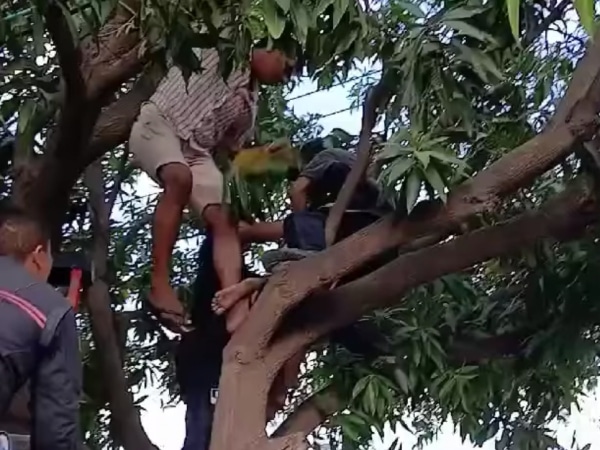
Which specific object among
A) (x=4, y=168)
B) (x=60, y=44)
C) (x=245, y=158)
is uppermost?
(x=4, y=168)

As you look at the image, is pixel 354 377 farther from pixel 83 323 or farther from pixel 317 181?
pixel 83 323

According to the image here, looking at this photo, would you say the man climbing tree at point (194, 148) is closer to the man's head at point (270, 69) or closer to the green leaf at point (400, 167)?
the man's head at point (270, 69)

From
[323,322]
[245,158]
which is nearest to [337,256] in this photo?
[323,322]

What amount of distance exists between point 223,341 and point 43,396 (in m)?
1.02

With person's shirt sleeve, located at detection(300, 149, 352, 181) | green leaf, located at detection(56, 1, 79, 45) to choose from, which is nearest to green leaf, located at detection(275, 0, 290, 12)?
green leaf, located at detection(56, 1, 79, 45)

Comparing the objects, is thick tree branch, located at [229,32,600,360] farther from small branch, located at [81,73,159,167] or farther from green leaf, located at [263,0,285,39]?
green leaf, located at [263,0,285,39]

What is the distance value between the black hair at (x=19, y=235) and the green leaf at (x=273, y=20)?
3.10 feet

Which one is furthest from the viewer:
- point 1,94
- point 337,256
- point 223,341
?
point 223,341

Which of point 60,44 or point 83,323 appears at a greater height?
point 83,323

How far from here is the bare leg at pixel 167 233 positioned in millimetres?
2854

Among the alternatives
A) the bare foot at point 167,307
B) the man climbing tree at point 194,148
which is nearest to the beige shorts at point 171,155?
the man climbing tree at point 194,148

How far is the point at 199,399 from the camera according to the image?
10.7 ft

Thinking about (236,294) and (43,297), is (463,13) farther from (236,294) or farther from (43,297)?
(43,297)

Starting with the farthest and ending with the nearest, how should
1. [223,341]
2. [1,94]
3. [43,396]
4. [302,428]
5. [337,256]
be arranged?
1. [223,341]
2. [302,428]
3. [337,256]
4. [1,94]
5. [43,396]
